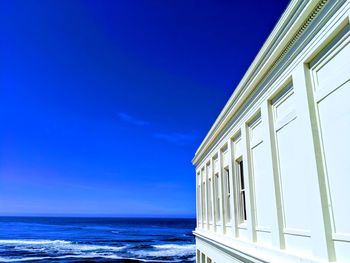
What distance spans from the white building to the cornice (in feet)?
0.07

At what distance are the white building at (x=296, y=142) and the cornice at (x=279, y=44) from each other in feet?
0.07

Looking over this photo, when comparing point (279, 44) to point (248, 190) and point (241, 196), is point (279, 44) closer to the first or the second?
point (248, 190)

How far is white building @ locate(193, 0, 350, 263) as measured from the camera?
5324 mm

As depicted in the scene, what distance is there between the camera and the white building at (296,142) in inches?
210

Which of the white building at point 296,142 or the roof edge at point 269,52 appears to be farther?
the roof edge at point 269,52

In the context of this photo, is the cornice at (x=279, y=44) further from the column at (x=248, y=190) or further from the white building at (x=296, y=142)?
the column at (x=248, y=190)

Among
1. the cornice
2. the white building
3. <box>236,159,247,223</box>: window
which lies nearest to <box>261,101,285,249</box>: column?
the white building

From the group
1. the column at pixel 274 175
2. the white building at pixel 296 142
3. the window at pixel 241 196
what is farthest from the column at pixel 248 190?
the column at pixel 274 175

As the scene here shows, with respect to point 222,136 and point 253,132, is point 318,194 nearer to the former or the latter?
point 253,132

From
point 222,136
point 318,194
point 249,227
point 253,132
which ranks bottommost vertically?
point 249,227

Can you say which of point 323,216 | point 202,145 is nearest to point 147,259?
point 202,145

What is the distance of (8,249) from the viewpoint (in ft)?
164

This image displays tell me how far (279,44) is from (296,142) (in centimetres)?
213

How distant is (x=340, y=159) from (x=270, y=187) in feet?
8.96
